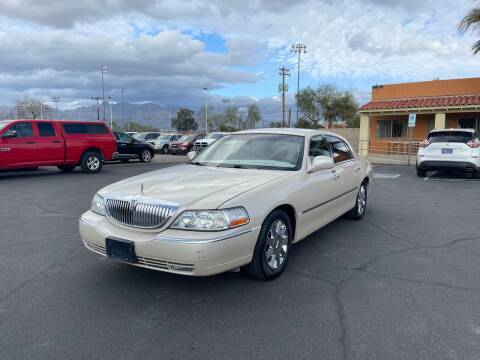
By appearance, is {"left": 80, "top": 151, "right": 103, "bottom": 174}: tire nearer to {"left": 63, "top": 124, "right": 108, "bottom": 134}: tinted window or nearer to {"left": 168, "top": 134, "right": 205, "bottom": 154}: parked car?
{"left": 63, "top": 124, "right": 108, "bottom": 134}: tinted window

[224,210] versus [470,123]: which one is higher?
[470,123]

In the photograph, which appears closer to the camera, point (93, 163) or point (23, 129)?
point (23, 129)

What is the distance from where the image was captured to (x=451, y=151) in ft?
39.0

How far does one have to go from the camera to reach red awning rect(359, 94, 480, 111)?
21.0 metres

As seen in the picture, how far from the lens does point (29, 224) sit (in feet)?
20.8

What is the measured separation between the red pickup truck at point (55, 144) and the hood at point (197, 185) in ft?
29.9

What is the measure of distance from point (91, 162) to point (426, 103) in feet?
60.1

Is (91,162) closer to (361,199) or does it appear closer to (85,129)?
(85,129)

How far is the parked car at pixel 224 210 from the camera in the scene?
11.0 ft

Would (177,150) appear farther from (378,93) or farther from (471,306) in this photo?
(471,306)

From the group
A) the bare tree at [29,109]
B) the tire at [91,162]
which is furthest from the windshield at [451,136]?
the bare tree at [29,109]

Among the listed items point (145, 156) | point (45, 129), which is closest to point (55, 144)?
point (45, 129)

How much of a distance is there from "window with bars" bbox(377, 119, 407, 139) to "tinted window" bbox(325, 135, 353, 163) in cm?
2038

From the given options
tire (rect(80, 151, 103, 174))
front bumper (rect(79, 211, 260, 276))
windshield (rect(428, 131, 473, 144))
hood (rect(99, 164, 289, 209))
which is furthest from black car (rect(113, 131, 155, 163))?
front bumper (rect(79, 211, 260, 276))
